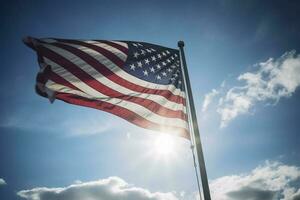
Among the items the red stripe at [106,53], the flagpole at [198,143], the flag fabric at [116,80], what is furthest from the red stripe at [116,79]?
the flagpole at [198,143]

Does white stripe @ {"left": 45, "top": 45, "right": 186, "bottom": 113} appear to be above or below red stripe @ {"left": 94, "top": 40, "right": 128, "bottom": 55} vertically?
below

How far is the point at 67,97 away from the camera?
8.38m

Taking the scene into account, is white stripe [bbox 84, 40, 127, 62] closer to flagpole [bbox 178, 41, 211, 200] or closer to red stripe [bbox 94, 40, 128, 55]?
red stripe [bbox 94, 40, 128, 55]

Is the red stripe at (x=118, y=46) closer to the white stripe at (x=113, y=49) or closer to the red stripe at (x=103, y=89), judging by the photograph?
the white stripe at (x=113, y=49)

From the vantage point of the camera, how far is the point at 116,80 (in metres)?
9.27

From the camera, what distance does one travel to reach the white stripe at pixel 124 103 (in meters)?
8.59

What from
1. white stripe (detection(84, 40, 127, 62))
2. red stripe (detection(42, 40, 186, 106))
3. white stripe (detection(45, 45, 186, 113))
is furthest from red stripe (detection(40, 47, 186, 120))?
white stripe (detection(84, 40, 127, 62))

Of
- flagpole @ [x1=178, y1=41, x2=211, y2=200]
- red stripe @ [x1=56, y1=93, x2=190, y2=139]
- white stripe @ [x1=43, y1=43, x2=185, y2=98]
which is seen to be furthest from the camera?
white stripe @ [x1=43, y1=43, x2=185, y2=98]

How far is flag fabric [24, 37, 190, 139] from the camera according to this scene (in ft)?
27.6

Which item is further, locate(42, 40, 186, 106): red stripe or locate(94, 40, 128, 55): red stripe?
locate(94, 40, 128, 55): red stripe

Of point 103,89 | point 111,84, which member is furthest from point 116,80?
point 103,89

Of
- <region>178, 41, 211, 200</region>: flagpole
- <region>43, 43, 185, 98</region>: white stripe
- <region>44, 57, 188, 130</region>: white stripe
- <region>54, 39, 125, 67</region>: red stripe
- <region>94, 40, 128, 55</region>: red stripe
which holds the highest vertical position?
<region>94, 40, 128, 55</region>: red stripe

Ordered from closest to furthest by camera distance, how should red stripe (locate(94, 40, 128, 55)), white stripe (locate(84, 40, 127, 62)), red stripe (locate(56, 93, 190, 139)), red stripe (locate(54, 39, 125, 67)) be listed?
red stripe (locate(56, 93, 190, 139)) < red stripe (locate(54, 39, 125, 67)) < white stripe (locate(84, 40, 127, 62)) < red stripe (locate(94, 40, 128, 55))

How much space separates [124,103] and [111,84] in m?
0.83
